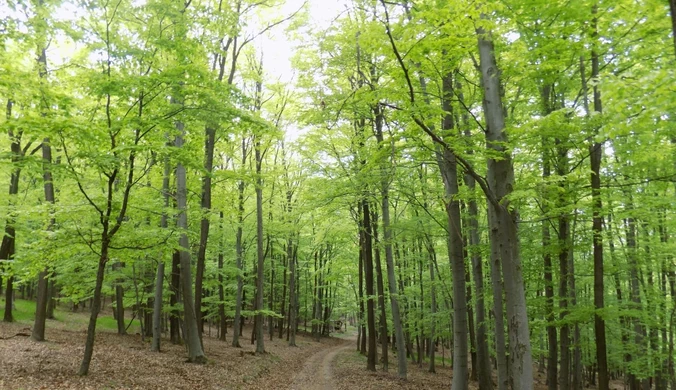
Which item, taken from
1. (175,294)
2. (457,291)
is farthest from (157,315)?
(457,291)

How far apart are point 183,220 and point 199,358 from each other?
484 cm

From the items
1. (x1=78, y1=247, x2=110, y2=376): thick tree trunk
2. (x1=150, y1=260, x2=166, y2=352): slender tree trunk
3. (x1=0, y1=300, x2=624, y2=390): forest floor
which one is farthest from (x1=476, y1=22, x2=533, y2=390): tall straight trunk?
(x1=150, y1=260, x2=166, y2=352): slender tree trunk

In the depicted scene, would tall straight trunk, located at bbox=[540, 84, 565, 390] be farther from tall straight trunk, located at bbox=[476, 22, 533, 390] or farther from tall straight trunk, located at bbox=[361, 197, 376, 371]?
tall straight trunk, located at bbox=[361, 197, 376, 371]

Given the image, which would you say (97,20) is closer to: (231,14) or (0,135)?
(231,14)

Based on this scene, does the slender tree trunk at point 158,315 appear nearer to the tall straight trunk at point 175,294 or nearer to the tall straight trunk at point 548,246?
the tall straight trunk at point 175,294

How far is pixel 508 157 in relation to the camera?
7066 mm

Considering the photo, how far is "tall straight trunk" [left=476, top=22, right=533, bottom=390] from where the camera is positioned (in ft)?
21.5

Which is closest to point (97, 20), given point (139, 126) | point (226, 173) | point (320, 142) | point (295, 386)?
point (139, 126)

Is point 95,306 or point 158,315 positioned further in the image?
point 158,315

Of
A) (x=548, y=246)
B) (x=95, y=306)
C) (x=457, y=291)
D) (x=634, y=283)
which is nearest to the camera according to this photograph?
(x=95, y=306)

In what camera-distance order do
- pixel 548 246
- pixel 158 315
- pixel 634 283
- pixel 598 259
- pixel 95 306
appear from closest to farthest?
1. pixel 95 306
2. pixel 598 259
3. pixel 548 246
4. pixel 158 315
5. pixel 634 283

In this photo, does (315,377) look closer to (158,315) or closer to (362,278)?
(158,315)

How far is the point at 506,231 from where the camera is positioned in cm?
685

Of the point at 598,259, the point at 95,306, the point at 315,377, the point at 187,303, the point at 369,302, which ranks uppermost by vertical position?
the point at 598,259
